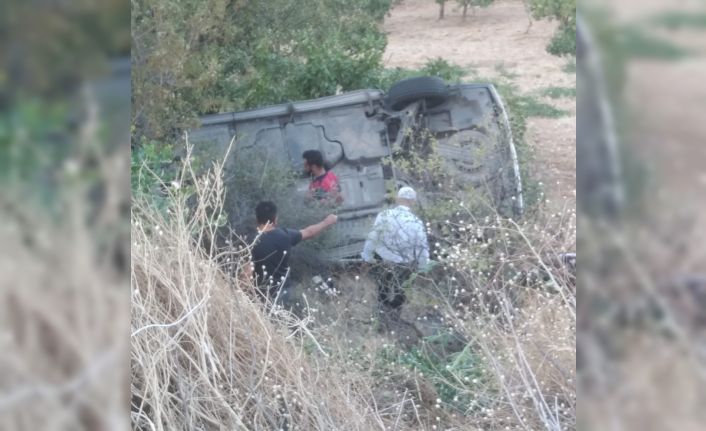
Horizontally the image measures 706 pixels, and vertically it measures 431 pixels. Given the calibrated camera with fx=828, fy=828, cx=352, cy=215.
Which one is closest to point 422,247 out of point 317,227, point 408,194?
point 408,194

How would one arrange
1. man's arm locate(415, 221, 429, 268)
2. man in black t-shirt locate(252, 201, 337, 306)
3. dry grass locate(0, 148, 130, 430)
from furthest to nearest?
man's arm locate(415, 221, 429, 268) < man in black t-shirt locate(252, 201, 337, 306) < dry grass locate(0, 148, 130, 430)

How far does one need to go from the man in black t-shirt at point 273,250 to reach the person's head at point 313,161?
450mm

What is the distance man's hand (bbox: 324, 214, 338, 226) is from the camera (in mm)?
4235

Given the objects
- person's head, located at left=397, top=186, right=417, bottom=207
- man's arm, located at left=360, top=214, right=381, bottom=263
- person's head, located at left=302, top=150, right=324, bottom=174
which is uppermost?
person's head, located at left=302, top=150, right=324, bottom=174

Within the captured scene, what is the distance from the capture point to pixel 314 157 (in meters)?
4.60

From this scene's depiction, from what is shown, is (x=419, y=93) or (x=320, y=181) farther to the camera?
(x=419, y=93)

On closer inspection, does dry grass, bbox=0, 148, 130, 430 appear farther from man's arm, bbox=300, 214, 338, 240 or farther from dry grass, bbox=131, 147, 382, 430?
man's arm, bbox=300, 214, 338, 240

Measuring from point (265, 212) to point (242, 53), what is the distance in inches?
90.8

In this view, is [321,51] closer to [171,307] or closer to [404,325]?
[404,325]

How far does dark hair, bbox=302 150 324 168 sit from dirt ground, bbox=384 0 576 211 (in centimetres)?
121

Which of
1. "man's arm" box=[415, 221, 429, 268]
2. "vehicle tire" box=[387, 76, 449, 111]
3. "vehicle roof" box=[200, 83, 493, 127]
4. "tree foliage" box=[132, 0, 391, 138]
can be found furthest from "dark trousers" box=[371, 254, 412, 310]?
"tree foliage" box=[132, 0, 391, 138]

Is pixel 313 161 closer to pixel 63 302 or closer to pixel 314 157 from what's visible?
pixel 314 157

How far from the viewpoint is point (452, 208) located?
13.0ft

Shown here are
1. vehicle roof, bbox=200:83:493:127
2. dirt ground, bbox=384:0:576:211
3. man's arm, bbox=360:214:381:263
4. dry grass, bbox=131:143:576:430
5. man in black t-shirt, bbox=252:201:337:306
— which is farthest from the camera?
dirt ground, bbox=384:0:576:211
